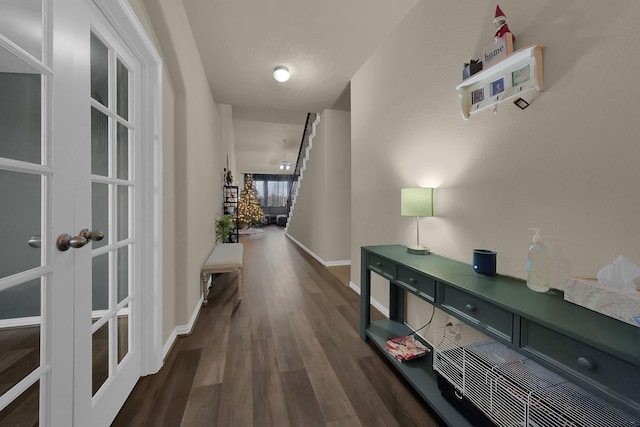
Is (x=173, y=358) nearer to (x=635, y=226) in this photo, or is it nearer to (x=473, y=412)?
(x=473, y=412)

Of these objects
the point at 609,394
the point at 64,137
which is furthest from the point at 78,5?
the point at 609,394

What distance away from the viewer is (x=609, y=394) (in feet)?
2.34

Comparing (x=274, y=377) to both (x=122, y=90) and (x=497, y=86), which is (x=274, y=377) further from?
(x=497, y=86)

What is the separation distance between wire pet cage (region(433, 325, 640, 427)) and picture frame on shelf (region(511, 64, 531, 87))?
57.7 inches

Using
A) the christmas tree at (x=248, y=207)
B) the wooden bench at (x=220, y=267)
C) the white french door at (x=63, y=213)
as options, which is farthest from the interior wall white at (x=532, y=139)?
the christmas tree at (x=248, y=207)

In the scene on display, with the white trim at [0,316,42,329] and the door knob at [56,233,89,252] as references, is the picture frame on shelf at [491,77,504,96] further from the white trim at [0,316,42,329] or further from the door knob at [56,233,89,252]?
the white trim at [0,316,42,329]

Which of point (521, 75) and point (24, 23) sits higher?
point (521, 75)

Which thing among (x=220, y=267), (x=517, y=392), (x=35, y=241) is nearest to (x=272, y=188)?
(x=220, y=267)

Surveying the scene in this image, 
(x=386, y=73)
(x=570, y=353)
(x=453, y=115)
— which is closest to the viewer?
(x=570, y=353)

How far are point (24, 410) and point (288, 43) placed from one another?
10.3 ft

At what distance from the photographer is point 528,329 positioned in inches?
37.0

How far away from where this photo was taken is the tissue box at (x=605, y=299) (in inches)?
32.2

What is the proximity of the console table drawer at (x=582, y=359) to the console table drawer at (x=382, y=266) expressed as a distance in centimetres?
95

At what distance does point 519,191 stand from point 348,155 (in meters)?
3.46
